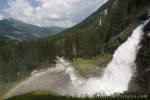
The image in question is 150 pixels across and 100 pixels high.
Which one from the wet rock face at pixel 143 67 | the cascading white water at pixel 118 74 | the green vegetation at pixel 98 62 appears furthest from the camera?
the green vegetation at pixel 98 62

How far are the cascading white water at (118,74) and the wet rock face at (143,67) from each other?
1.68m

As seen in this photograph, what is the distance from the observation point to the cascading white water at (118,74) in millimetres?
68062

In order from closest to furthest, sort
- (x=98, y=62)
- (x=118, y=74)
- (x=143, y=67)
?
1. (x=143, y=67)
2. (x=118, y=74)
3. (x=98, y=62)

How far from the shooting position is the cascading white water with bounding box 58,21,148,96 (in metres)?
68.1

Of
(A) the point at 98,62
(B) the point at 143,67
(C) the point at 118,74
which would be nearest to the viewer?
(B) the point at 143,67

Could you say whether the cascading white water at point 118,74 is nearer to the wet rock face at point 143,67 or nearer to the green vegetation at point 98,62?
the wet rock face at point 143,67

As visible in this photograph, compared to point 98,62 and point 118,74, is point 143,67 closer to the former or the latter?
point 118,74

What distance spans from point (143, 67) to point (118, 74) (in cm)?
1158

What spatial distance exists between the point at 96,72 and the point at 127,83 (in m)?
26.8

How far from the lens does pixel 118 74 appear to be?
74.5m

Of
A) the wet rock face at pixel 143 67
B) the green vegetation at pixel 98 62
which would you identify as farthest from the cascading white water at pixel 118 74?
the green vegetation at pixel 98 62

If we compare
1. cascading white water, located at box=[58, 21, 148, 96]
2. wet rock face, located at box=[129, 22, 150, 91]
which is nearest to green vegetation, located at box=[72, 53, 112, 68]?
cascading white water, located at box=[58, 21, 148, 96]

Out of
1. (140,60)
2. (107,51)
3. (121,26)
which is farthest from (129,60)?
(121,26)

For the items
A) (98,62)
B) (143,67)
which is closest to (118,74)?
(143,67)
